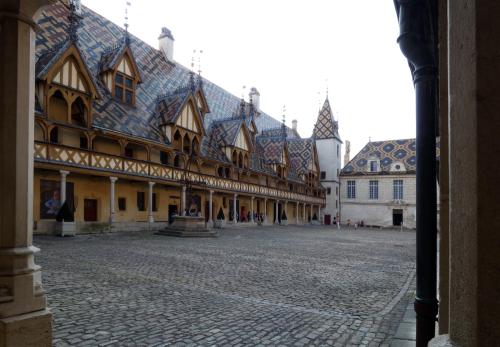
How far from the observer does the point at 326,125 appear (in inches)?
2146

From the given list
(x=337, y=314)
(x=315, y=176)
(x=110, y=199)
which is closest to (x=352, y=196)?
(x=315, y=176)

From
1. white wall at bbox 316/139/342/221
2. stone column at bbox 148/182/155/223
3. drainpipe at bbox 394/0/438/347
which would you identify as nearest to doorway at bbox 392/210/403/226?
white wall at bbox 316/139/342/221

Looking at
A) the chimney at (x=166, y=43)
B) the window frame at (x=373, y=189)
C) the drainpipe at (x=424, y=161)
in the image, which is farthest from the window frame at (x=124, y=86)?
the window frame at (x=373, y=189)

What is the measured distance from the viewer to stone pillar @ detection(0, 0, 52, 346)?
294 cm

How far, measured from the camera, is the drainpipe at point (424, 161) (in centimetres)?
254

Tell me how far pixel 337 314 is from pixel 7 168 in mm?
4377

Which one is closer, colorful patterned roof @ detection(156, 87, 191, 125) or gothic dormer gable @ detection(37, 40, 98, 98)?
gothic dormer gable @ detection(37, 40, 98, 98)

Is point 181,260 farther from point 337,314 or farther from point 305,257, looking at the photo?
point 337,314

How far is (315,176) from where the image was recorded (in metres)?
49.0

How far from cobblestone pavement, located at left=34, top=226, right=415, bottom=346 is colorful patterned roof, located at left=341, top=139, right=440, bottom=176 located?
1678 inches

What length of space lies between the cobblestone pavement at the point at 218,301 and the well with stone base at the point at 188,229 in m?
8.31

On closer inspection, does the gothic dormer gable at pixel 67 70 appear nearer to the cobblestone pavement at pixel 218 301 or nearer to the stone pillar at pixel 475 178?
the cobblestone pavement at pixel 218 301

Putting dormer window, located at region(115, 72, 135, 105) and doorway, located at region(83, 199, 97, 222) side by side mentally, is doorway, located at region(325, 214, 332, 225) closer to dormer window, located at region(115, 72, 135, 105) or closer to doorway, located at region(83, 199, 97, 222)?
dormer window, located at region(115, 72, 135, 105)

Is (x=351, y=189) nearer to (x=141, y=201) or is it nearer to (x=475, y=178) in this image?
(x=141, y=201)
